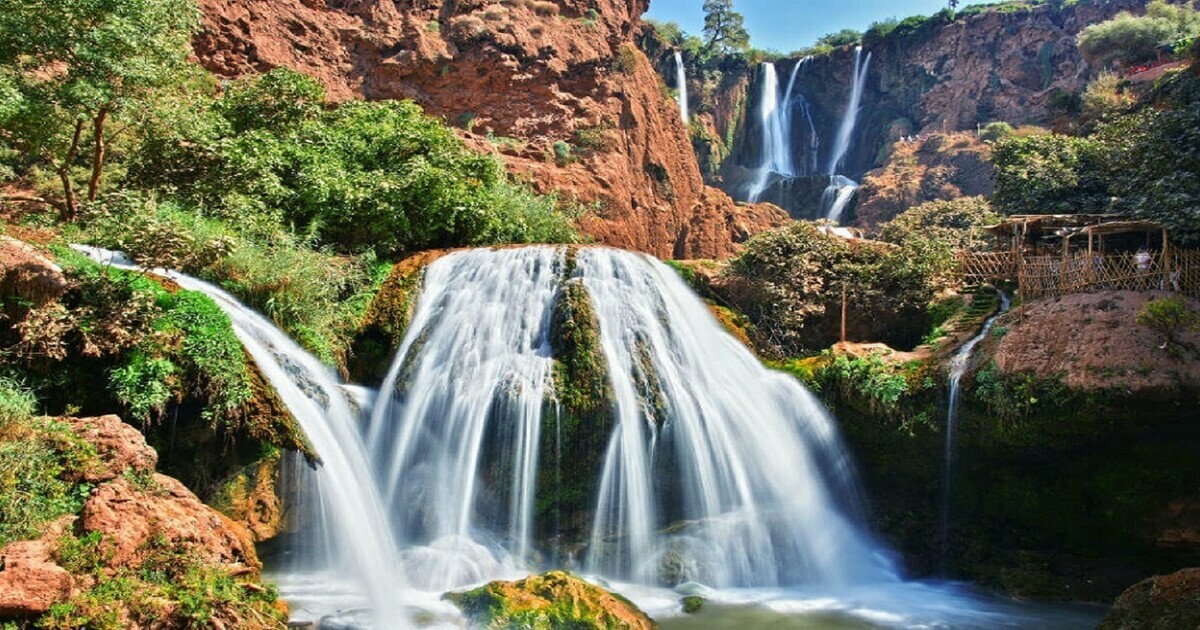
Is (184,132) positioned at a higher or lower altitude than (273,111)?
lower

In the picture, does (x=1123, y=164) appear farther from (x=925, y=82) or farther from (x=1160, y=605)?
(x=925, y=82)

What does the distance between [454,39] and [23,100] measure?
14.7m

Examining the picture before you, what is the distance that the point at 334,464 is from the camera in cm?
895

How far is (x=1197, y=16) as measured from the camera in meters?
31.9

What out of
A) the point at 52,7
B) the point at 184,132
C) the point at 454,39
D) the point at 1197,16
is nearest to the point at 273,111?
the point at 184,132

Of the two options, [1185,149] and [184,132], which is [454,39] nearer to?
[184,132]

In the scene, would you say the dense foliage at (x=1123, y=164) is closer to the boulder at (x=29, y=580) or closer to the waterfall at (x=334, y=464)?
the waterfall at (x=334, y=464)

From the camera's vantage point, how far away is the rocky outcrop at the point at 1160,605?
7352mm

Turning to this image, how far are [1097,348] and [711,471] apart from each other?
5928 mm

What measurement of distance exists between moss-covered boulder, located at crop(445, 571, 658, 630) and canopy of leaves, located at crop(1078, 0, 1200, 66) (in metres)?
34.8

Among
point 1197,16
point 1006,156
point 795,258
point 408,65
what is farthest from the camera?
point 1197,16

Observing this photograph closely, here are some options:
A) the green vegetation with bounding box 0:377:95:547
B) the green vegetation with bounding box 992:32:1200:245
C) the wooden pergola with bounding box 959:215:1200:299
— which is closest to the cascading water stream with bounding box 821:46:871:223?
the green vegetation with bounding box 992:32:1200:245

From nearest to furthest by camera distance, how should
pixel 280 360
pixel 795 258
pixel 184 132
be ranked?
pixel 280 360 → pixel 184 132 → pixel 795 258

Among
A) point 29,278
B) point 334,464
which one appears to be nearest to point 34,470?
point 29,278
